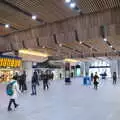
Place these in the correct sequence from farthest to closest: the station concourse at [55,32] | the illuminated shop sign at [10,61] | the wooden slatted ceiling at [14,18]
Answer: the illuminated shop sign at [10,61] < the wooden slatted ceiling at [14,18] < the station concourse at [55,32]

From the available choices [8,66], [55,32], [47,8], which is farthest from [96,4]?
[8,66]

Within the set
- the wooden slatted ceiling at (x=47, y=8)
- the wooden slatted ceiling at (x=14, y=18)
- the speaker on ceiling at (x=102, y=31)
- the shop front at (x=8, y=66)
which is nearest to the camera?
the wooden slatted ceiling at (x=47, y=8)

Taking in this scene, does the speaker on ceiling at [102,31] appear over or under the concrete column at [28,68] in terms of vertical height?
over

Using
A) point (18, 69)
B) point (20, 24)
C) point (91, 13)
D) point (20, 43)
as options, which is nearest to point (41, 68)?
point (18, 69)

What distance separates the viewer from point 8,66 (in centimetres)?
3200

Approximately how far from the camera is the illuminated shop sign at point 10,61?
30.3 m

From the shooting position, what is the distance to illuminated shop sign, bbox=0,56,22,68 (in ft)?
99.4

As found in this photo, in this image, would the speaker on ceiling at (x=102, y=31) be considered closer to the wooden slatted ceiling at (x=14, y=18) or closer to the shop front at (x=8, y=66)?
the wooden slatted ceiling at (x=14, y=18)

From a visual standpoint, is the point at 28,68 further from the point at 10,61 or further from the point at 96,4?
the point at 96,4

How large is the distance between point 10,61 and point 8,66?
724 mm

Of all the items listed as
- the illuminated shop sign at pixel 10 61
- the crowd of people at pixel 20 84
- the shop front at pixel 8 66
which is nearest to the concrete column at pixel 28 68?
the shop front at pixel 8 66

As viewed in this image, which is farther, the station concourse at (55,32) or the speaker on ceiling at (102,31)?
the speaker on ceiling at (102,31)

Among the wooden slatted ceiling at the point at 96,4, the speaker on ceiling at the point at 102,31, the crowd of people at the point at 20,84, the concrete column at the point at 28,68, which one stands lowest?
the crowd of people at the point at 20,84

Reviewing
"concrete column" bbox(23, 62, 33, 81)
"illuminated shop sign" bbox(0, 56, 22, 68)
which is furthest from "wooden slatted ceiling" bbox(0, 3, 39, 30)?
"concrete column" bbox(23, 62, 33, 81)
